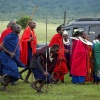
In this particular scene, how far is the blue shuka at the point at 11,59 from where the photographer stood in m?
10.9

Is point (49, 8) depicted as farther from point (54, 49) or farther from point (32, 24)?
point (54, 49)

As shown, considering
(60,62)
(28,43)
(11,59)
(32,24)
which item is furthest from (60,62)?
(11,59)

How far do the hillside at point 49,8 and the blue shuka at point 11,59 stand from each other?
63826 millimetres

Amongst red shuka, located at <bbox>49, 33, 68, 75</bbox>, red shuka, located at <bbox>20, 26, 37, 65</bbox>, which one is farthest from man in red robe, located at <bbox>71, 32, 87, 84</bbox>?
red shuka, located at <bbox>20, 26, 37, 65</bbox>

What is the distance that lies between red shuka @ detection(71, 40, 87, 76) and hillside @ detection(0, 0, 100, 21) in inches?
2450

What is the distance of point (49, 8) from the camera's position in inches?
3130

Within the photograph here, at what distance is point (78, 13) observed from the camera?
3029 inches

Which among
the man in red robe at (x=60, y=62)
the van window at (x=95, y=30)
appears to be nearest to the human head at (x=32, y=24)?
the man in red robe at (x=60, y=62)

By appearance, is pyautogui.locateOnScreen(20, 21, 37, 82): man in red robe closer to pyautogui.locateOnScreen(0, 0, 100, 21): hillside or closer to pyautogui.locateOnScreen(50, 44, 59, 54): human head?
pyautogui.locateOnScreen(50, 44, 59, 54): human head

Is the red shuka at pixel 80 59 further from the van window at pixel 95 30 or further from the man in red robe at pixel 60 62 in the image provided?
the van window at pixel 95 30

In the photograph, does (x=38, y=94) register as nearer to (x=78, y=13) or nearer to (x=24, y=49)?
(x=24, y=49)

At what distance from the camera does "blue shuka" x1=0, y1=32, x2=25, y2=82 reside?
10875 millimetres

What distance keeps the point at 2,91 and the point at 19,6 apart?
2868 inches

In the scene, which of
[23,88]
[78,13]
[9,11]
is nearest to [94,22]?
[23,88]
